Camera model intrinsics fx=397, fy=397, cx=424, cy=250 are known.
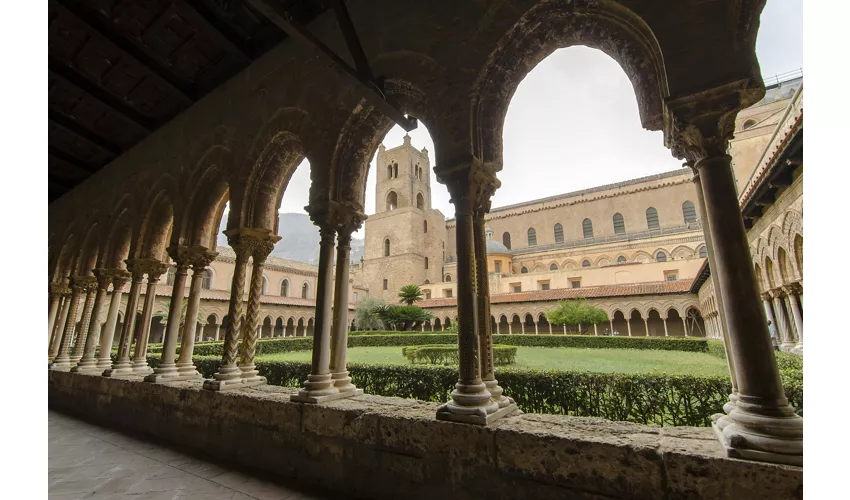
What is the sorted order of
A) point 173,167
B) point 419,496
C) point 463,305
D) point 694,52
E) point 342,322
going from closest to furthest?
1. point 694,52
2. point 419,496
3. point 463,305
4. point 342,322
5. point 173,167

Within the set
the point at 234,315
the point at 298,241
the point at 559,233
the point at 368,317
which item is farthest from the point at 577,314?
the point at 298,241

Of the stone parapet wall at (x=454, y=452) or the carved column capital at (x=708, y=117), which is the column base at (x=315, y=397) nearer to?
the stone parapet wall at (x=454, y=452)

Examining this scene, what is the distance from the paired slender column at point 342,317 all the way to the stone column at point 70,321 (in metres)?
6.65

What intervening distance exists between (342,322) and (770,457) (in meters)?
3.19

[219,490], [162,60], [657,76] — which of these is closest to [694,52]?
[657,76]

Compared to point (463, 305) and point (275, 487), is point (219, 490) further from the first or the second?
point (463, 305)

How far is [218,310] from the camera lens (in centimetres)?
2392

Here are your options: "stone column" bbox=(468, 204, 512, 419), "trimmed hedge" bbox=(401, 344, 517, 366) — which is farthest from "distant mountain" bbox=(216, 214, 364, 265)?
"stone column" bbox=(468, 204, 512, 419)

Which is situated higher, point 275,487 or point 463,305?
point 463,305

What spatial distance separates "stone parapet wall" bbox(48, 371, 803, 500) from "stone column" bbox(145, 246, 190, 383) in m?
0.94

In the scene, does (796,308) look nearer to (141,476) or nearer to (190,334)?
(190,334)

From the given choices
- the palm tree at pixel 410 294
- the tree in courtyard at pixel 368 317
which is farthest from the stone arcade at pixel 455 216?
the palm tree at pixel 410 294

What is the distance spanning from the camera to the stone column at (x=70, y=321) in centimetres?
748

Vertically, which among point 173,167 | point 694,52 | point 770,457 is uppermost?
point 173,167
